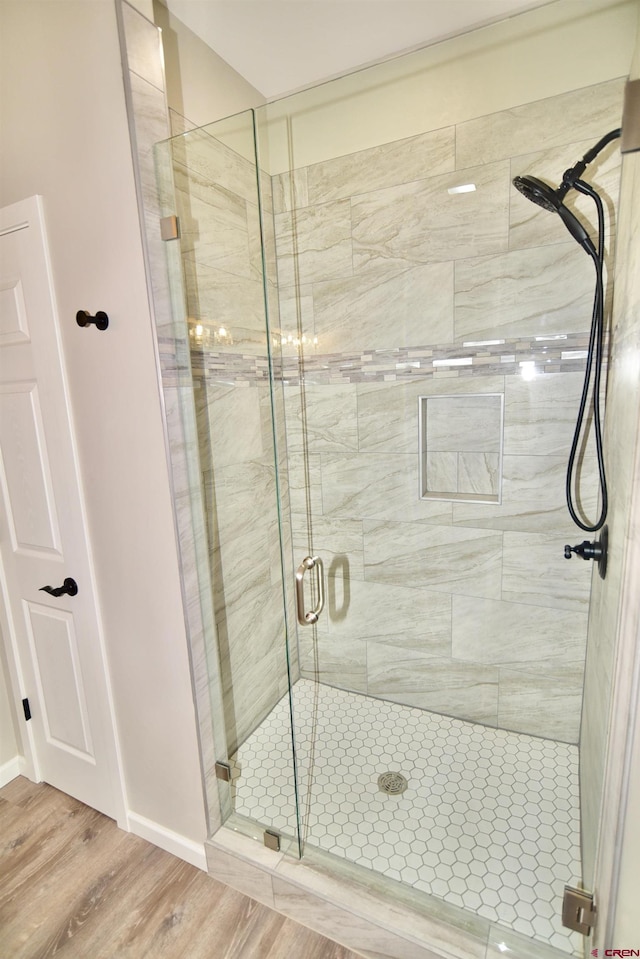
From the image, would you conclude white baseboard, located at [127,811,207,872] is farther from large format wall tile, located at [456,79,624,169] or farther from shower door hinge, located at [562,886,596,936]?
large format wall tile, located at [456,79,624,169]

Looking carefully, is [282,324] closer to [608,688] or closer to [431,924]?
[608,688]

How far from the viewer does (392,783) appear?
6.12 feet

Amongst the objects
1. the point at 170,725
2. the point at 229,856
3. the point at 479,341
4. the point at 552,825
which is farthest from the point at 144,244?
the point at 552,825

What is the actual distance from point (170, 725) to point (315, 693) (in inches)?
39.2

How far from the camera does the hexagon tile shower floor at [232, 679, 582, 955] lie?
1.45m

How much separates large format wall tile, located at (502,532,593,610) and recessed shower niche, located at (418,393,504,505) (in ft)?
0.71

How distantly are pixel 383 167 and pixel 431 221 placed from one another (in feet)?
1.04

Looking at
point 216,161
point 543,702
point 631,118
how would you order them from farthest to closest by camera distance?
point 543,702
point 216,161
point 631,118

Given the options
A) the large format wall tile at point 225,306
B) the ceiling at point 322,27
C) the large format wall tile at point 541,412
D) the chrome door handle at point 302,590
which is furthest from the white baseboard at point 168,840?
the ceiling at point 322,27

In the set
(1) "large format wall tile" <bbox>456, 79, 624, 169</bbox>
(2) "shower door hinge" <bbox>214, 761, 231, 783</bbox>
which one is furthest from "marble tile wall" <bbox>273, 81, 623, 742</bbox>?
(2) "shower door hinge" <bbox>214, 761, 231, 783</bbox>

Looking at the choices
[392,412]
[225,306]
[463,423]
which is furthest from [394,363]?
[225,306]

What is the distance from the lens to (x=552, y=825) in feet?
5.41

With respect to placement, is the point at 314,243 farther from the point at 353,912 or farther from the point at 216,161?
the point at 353,912

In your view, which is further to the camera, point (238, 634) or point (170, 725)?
point (238, 634)
